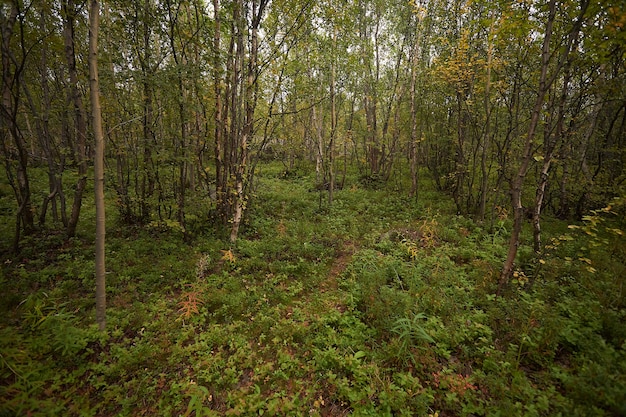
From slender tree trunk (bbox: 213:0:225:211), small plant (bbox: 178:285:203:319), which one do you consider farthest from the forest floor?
slender tree trunk (bbox: 213:0:225:211)

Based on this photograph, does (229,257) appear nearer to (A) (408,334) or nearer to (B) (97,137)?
(B) (97,137)

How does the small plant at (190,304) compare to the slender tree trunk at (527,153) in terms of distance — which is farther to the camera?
the small plant at (190,304)

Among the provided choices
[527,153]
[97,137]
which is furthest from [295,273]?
[527,153]

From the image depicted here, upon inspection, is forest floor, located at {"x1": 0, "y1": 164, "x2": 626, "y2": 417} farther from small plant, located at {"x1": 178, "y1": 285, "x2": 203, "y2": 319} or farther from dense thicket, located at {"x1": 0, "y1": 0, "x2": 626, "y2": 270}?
dense thicket, located at {"x1": 0, "y1": 0, "x2": 626, "y2": 270}

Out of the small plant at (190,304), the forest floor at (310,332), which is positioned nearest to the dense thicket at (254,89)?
the forest floor at (310,332)

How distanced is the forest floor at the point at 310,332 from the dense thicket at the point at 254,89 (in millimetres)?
1083

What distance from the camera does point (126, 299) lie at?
17.0ft

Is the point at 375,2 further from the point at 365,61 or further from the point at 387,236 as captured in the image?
the point at 387,236

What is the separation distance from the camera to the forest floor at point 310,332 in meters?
3.21

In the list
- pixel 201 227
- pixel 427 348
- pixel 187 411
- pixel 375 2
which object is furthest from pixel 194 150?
pixel 375 2

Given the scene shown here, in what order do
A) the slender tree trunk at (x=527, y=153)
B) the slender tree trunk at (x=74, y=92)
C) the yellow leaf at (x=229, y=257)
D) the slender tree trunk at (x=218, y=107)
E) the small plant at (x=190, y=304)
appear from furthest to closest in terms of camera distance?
the slender tree trunk at (x=218, y=107) → the yellow leaf at (x=229, y=257) → the slender tree trunk at (x=74, y=92) → the small plant at (x=190, y=304) → the slender tree trunk at (x=527, y=153)

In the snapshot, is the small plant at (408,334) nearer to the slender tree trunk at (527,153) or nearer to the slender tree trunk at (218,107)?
the slender tree trunk at (527,153)

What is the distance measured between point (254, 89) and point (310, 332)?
22.3 feet

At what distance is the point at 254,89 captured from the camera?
770 centimetres
